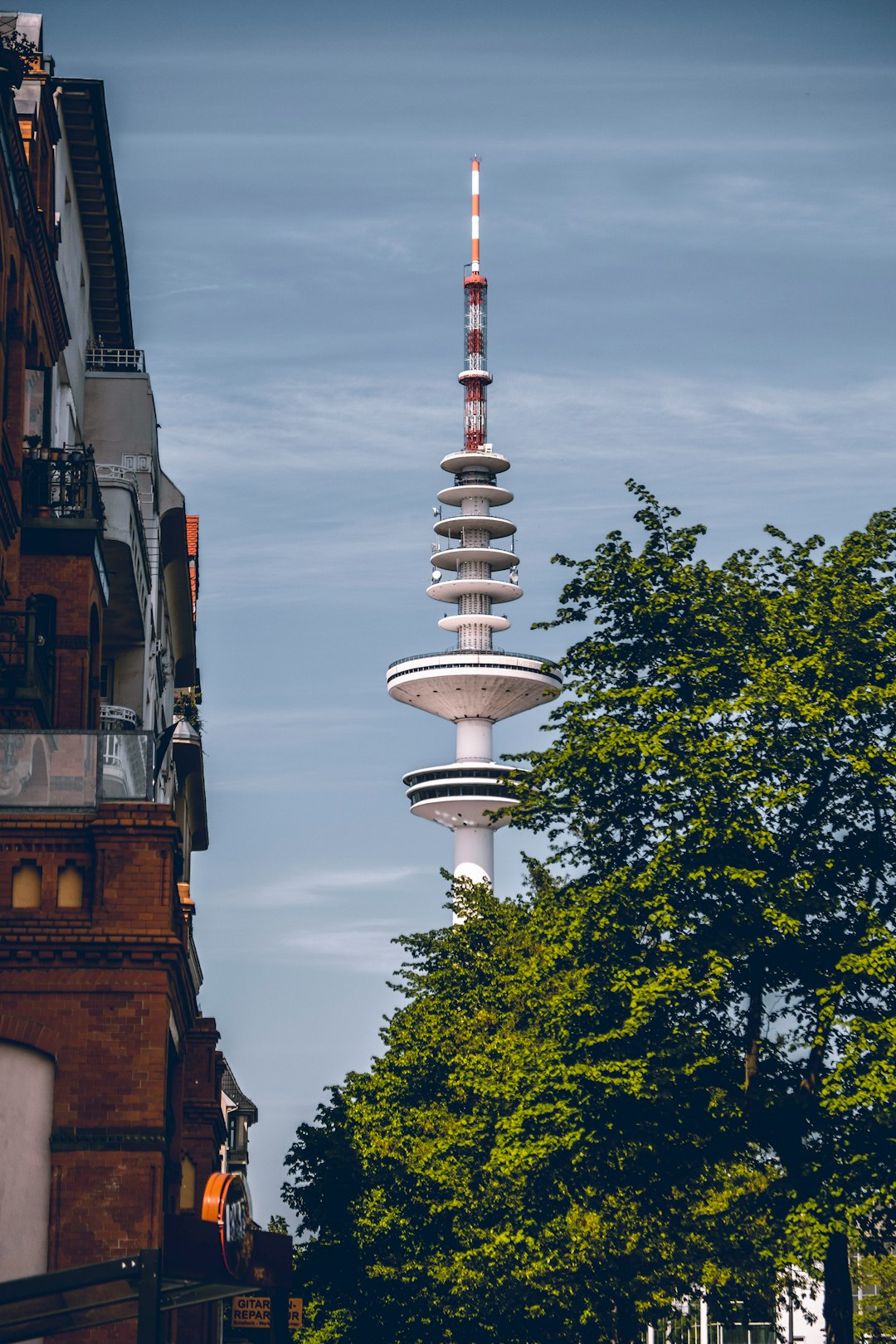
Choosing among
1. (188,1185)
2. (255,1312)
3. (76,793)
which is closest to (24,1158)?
(76,793)

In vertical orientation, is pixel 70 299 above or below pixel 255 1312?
above

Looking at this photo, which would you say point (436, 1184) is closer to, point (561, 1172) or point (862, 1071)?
point (561, 1172)

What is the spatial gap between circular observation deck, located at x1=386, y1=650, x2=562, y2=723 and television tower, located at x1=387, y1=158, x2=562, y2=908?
0.07m

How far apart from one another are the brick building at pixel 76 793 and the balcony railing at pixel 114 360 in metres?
1.64

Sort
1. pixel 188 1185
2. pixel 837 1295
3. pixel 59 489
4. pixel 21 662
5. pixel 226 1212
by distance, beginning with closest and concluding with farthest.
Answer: pixel 226 1212 < pixel 837 1295 < pixel 21 662 < pixel 59 489 < pixel 188 1185

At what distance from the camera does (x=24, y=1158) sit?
29406 millimetres

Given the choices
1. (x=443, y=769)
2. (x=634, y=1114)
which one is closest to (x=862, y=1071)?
(x=634, y=1114)

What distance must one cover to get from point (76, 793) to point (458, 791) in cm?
13954

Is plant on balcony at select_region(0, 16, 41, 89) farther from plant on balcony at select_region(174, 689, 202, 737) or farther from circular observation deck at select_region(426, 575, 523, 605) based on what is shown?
→ circular observation deck at select_region(426, 575, 523, 605)

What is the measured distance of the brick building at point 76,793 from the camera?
29672 millimetres

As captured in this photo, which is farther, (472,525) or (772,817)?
(472,525)

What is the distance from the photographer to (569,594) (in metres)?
38.6

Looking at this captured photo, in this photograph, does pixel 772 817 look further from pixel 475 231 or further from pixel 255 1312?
pixel 475 231

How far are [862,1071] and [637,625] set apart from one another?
28.9 feet
